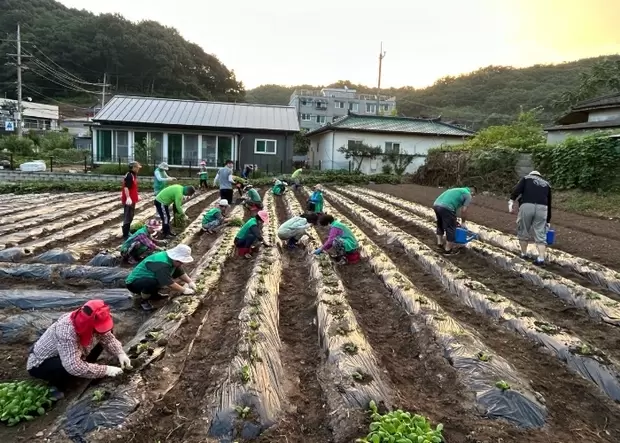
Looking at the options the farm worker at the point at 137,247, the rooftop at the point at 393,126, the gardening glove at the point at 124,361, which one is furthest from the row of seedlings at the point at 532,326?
the rooftop at the point at 393,126

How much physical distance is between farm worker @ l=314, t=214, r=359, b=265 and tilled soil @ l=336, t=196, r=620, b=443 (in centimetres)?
228

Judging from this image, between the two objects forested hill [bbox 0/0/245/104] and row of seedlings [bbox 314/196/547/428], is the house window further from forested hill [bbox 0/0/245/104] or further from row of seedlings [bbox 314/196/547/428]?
forested hill [bbox 0/0/245/104]

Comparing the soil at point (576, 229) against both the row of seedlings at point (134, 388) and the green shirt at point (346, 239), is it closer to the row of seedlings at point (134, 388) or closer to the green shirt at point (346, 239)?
the green shirt at point (346, 239)

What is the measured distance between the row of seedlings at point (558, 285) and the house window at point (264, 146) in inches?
803

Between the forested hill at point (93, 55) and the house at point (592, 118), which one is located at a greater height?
the forested hill at point (93, 55)

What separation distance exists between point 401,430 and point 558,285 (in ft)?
13.7

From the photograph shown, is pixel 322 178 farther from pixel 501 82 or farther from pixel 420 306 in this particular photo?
pixel 501 82

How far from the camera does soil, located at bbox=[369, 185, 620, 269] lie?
309 inches

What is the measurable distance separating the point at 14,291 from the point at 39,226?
489 centimetres

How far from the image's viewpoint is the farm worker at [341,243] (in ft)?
23.9

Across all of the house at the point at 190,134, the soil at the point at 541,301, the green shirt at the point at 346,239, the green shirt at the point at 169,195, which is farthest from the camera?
the house at the point at 190,134

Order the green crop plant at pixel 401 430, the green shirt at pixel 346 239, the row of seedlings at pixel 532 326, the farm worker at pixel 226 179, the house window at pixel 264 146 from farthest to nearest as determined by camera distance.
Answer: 1. the house window at pixel 264 146
2. the farm worker at pixel 226 179
3. the green shirt at pixel 346 239
4. the row of seedlings at pixel 532 326
5. the green crop plant at pixel 401 430

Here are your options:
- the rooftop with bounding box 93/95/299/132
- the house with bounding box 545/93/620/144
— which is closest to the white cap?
the house with bounding box 545/93/620/144

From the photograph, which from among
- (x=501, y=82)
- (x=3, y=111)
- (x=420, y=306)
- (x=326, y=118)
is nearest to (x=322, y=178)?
(x=420, y=306)
